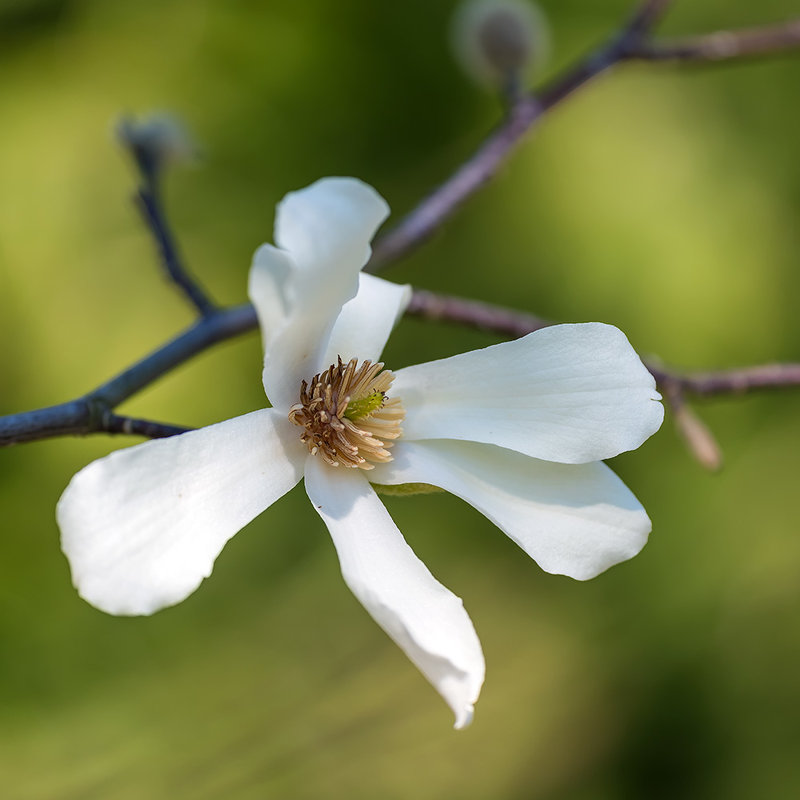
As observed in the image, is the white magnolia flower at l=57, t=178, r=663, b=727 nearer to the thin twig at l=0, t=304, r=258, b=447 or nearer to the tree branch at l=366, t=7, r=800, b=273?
the thin twig at l=0, t=304, r=258, b=447

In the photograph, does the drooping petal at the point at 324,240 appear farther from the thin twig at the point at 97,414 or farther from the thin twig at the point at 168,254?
the thin twig at the point at 168,254

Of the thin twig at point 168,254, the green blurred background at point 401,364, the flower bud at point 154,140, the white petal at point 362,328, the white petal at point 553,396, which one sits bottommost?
the green blurred background at point 401,364

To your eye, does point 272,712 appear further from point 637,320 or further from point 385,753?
point 637,320

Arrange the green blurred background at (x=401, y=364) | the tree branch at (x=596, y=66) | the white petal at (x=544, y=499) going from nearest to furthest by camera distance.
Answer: the white petal at (x=544, y=499)
the tree branch at (x=596, y=66)
the green blurred background at (x=401, y=364)

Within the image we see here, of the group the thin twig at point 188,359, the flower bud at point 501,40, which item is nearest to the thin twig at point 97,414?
the thin twig at point 188,359

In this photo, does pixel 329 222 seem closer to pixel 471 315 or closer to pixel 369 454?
pixel 369 454

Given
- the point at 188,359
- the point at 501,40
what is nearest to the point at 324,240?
the point at 188,359

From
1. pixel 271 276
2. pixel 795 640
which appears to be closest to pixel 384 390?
pixel 271 276
